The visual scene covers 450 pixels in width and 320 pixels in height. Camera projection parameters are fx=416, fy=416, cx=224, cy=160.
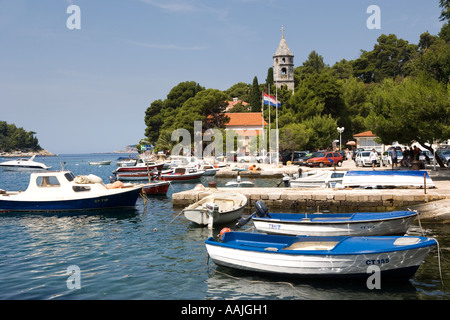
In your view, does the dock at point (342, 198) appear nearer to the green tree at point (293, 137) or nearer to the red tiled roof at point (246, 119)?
the green tree at point (293, 137)

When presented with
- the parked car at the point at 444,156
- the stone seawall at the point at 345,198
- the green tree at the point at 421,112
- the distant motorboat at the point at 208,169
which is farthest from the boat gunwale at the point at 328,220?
the distant motorboat at the point at 208,169

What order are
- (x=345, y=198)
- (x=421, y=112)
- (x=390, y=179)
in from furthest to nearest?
(x=421, y=112) < (x=390, y=179) < (x=345, y=198)

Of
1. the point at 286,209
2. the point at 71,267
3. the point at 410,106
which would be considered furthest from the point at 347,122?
the point at 71,267

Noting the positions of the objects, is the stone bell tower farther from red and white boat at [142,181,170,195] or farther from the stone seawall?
the stone seawall

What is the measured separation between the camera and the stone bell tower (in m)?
83.8

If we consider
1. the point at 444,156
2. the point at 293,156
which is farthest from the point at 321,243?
the point at 293,156

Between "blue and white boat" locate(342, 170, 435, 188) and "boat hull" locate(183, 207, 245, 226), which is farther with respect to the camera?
"blue and white boat" locate(342, 170, 435, 188)

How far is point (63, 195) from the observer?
23.8m

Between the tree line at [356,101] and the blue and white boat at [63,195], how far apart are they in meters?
18.7

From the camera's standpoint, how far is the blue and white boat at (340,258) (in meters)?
10.8

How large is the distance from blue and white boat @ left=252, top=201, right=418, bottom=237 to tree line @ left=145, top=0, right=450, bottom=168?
1207 centimetres

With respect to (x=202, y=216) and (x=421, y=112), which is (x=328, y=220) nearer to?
(x=202, y=216)

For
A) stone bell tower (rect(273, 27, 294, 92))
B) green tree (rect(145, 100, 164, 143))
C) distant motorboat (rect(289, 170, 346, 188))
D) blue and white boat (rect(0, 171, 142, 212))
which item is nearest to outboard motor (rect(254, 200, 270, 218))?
blue and white boat (rect(0, 171, 142, 212))

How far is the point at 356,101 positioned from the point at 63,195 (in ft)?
220
